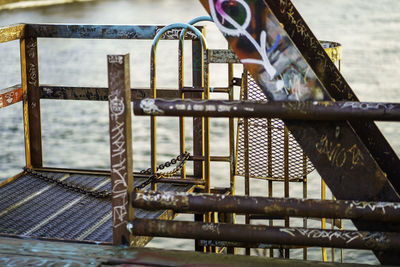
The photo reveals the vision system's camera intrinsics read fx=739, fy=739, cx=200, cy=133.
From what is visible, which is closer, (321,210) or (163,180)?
(321,210)

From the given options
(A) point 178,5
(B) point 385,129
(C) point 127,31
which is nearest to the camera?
(C) point 127,31

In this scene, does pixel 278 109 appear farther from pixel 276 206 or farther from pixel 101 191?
pixel 101 191

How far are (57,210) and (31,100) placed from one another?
1.33 m

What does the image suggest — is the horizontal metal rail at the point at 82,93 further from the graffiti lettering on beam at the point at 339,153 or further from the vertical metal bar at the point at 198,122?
the graffiti lettering on beam at the point at 339,153

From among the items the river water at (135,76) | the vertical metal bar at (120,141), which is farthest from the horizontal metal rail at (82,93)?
the river water at (135,76)

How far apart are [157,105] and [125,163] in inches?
12.9

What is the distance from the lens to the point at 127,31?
5840 mm

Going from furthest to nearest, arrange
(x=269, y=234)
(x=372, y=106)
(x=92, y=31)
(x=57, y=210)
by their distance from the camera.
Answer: (x=92, y=31) < (x=57, y=210) < (x=269, y=234) < (x=372, y=106)

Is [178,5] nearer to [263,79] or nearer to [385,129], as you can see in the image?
[385,129]

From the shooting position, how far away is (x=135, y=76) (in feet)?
56.5

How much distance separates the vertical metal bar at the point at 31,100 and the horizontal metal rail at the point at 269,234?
8.82 ft

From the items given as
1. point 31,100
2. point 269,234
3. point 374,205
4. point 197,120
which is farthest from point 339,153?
point 31,100

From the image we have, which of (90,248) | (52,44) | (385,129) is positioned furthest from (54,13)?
(90,248)

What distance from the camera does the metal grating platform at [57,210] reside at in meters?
4.57
